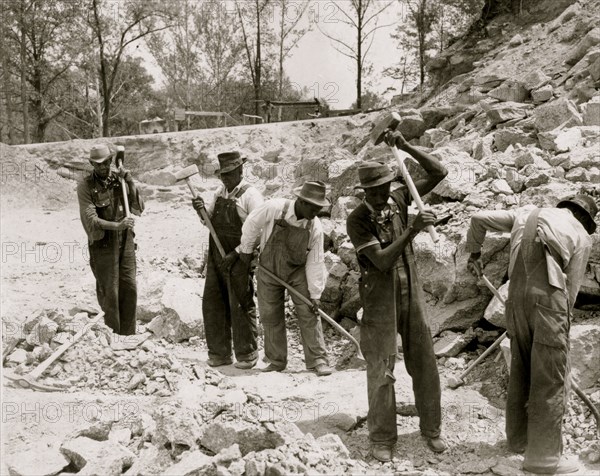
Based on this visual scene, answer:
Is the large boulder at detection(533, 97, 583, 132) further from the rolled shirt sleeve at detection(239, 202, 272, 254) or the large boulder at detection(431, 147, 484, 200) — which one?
the rolled shirt sleeve at detection(239, 202, 272, 254)

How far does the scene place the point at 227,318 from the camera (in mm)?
5965

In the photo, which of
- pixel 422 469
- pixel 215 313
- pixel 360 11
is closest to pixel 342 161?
pixel 215 313

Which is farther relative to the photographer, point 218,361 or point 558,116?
point 558,116

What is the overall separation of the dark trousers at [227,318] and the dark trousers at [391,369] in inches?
68.6

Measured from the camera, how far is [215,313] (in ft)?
19.4

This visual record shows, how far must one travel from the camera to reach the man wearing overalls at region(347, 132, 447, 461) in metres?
4.17

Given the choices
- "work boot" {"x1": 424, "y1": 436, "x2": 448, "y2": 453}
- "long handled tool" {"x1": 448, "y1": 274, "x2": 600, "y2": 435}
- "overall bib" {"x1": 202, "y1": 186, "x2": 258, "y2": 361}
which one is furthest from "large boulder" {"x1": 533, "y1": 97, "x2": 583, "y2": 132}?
"work boot" {"x1": 424, "y1": 436, "x2": 448, "y2": 453}

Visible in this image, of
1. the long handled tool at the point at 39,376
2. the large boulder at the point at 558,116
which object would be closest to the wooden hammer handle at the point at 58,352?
the long handled tool at the point at 39,376

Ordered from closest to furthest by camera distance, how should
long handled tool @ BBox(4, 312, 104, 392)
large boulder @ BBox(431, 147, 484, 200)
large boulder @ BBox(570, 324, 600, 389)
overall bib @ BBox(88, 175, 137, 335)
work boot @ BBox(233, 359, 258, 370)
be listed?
large boulder @ BBox(570, 324, 600, 389) < long handled tool @ BBox(4, 312, 104, 392) < work boot @ BBox(233, 359, 258, 370) < overall bib @ BBox(88, 175, 137, 335) < large boulder @ BBox(431, 147, 484, 200)

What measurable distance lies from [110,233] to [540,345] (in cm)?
388

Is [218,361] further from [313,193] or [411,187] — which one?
[411,187]

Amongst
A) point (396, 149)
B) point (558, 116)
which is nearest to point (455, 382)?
point (396, 149)

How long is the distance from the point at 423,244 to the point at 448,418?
2.05 metres

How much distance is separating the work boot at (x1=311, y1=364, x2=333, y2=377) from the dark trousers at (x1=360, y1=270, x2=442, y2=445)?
3.98 feet
